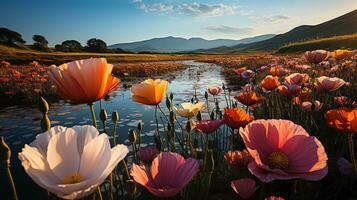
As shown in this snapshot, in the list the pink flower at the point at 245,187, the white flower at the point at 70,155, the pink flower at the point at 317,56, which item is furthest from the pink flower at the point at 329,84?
the white flower at the point at 70,155

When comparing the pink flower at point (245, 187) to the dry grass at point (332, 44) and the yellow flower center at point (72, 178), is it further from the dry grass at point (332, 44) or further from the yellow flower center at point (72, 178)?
the dry grass at point (332, 44)

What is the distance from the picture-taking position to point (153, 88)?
192 centimetres

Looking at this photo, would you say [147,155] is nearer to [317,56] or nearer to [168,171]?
[168,171]

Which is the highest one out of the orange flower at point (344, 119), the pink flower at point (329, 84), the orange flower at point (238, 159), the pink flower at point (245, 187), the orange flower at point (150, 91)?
the orange flower at point (150, 91)

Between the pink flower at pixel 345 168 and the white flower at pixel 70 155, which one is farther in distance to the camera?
the pink flower at pixel 345 168

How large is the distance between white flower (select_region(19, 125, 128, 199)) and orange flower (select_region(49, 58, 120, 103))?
0.24 meters

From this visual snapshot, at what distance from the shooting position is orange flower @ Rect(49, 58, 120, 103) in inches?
48.2

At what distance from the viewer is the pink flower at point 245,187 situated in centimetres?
129

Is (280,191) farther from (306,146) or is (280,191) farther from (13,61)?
(13,61)

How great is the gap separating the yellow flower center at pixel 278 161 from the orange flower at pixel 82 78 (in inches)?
27.6

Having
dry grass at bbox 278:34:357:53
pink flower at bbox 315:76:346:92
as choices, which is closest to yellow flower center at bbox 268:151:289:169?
pink flower at bbox 315:76:346:92

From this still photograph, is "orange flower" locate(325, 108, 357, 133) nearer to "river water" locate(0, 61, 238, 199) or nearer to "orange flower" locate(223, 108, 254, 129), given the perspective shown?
"orange flower" locate(223, 108, 254, 129)

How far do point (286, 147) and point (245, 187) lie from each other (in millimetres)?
238

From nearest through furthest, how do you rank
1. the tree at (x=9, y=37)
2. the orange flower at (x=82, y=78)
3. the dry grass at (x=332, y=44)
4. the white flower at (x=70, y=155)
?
the white flower at (x=70, y=155) → the orange flower at (x=82, y=78) → the dry grass at (x=332, y=44) → the tree at (x=9, y=37)
